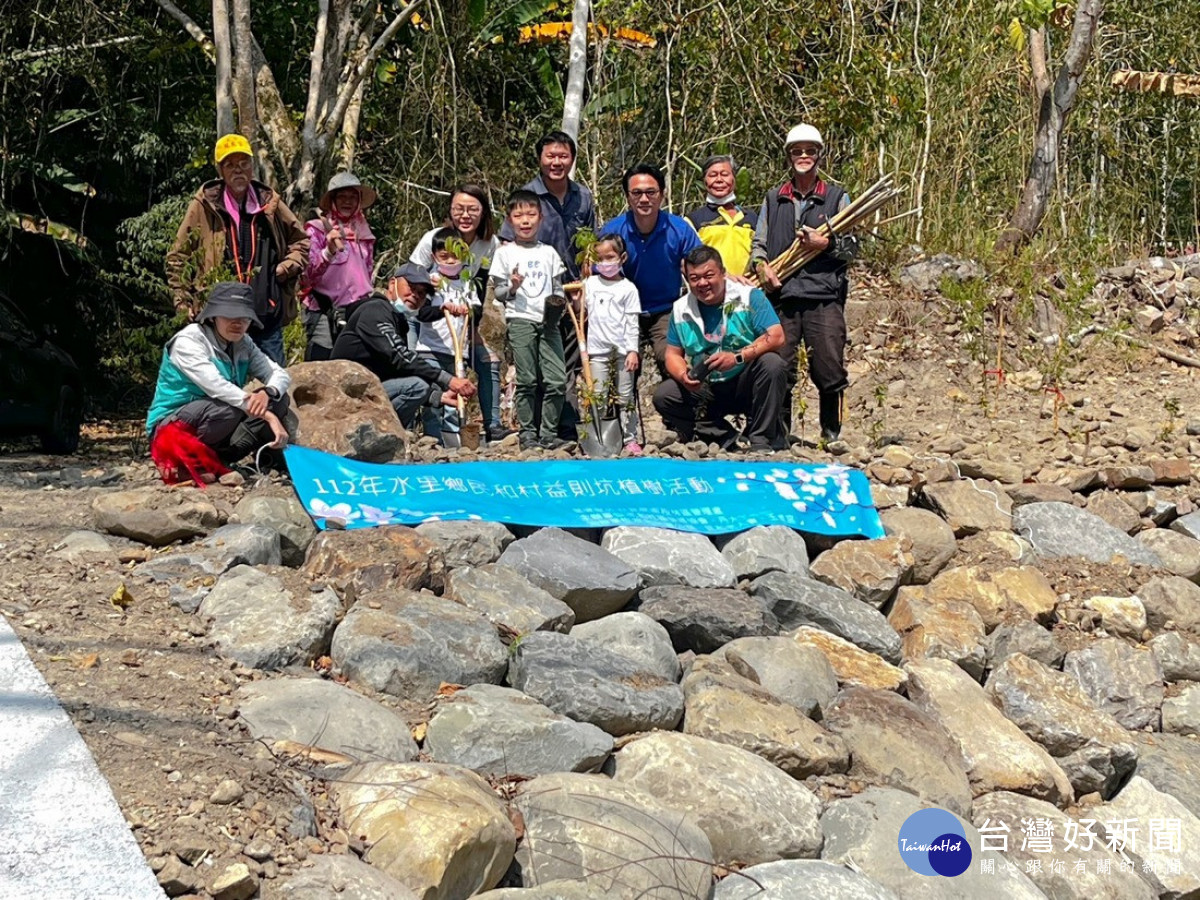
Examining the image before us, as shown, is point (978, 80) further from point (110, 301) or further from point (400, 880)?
point (400, 880)

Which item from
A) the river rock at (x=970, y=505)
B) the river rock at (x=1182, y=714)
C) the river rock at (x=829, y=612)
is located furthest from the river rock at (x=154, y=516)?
the river rock at (x=1182, y=714)

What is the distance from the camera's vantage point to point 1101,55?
13.8 metres

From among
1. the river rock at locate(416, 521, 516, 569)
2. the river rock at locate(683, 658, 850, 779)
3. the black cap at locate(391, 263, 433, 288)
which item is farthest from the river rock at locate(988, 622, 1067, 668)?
the black cap at locate(391, 263, 433, 288)

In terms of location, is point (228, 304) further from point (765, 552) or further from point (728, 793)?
point (728, 793)

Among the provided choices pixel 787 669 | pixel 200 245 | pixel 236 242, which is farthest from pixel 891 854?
pixel 200 245

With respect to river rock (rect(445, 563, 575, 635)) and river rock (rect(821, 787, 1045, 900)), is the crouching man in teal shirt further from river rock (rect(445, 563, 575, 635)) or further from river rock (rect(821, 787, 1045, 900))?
river rock (rect(821, 787, 1045, 900))

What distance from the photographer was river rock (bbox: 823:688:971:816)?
4.25 m

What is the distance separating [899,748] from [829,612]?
95 cm

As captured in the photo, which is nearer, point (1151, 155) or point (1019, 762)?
point (1019, 762)

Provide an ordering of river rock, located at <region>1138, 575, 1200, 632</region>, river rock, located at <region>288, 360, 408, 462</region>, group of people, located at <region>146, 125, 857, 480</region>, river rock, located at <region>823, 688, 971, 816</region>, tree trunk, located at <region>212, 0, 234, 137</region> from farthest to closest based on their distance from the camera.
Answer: tree trunk, located at <region>212, 0, 234, 137</region> < group of people, located at <region>146, 125, 857, 480</region> < river rock, located at <region>288, 360, 408, 462</region> < river rock, located at <region>1138, 575, 1200, 632</region> < river rock, located at <region>823, 688, 971, 816</region>

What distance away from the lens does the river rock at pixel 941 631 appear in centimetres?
539

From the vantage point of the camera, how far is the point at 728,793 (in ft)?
Answer: 12.2


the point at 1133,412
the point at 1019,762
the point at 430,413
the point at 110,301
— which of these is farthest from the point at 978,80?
the point at 1019,762

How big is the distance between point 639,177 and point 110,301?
7.53m
